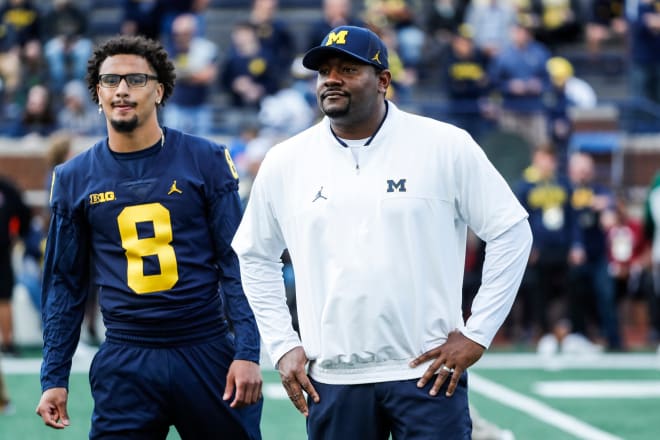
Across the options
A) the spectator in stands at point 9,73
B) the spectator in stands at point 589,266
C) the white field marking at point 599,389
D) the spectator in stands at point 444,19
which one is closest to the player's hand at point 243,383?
→ the white field marking at point 599,389

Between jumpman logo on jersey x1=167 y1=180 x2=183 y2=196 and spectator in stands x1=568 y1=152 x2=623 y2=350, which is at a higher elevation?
jumpman logo on jersey x1=167 y1=180 x2=183 y2=196

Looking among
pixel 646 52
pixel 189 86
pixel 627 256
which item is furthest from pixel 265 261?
pixel 646 52

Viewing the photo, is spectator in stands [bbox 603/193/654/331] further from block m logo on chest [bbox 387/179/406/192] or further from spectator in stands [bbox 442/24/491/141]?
block m logo on chest [bbox 387/179/406/192]

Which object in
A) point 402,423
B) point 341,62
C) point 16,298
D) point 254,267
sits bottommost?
point 16,298

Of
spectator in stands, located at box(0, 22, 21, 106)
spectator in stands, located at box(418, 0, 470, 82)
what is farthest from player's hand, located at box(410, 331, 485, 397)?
spectator in stands, located at box(0, 22, 21, 106)

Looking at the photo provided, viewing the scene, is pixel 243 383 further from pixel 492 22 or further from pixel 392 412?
pixel 492 22

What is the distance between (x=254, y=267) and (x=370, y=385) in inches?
25.3

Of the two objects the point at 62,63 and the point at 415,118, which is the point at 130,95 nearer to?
the point at 415,118

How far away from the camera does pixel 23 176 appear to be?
18078 mm

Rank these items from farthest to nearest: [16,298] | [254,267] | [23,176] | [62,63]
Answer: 1. [62,63]
2. [23,176]
3. [16,298]
4. [254,267]

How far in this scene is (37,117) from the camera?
704 inches

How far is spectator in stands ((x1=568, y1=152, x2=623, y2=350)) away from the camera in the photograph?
14.7 m

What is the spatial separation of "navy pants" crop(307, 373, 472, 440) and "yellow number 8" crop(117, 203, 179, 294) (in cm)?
83

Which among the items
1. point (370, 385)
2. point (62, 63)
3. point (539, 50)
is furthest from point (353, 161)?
point (62, 63)
